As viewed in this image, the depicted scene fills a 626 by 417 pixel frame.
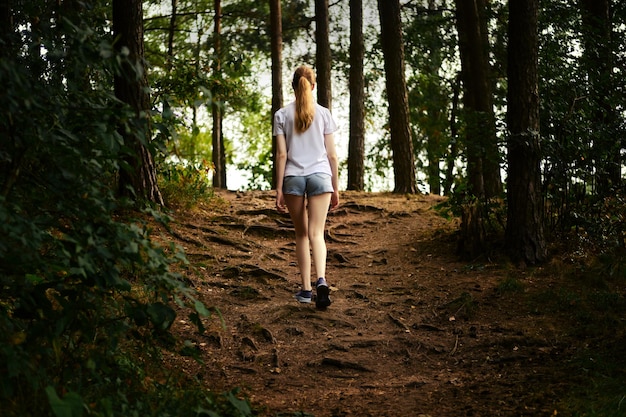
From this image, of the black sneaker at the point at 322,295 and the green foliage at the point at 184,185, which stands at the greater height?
the green foliage at the point at 184,185

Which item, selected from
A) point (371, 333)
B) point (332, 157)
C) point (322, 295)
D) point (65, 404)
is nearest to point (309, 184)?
point (332, 157)

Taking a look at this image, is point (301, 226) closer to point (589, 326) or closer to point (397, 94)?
point (589, 326)

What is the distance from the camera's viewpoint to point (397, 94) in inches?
614

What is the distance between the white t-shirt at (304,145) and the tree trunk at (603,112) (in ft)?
11.6

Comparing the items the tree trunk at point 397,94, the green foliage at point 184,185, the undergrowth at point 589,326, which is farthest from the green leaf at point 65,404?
the tree trunk at point 397,94

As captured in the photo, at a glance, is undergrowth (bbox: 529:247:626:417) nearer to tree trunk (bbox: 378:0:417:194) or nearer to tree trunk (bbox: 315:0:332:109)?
tree trunk (bbox: 378:0:417:194)

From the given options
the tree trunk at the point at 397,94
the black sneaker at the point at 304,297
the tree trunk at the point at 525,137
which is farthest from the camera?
the tree trunk at the point at 397,94

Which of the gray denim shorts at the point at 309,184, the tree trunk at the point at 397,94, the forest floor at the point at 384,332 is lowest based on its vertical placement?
the forest floor at the point at 384,332

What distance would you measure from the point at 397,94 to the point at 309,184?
8.56m

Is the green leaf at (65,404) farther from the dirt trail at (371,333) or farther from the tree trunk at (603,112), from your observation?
the tree trunk at (603,112)

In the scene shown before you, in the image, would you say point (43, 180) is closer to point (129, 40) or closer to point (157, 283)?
point (157, 283)

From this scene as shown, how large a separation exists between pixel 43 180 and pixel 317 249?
416 centimetres

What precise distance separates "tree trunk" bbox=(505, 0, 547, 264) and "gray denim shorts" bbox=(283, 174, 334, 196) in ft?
8.60

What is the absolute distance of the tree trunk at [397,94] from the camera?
1556 centimetres
